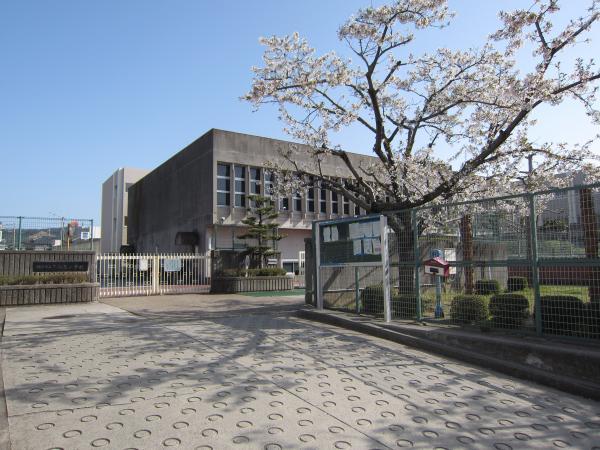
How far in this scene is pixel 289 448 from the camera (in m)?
3.45

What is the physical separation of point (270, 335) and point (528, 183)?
8.15 meters

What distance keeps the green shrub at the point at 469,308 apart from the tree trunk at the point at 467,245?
0.56 feet

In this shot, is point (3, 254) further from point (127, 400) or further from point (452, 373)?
point (452, 373)

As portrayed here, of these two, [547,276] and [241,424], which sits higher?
[547,276]

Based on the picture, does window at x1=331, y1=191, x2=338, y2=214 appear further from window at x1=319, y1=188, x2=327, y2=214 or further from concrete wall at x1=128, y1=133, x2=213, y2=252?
concrete wall at x1=128, y1=133, x2=213, y2=252

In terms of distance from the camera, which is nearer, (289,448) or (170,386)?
(289,448)

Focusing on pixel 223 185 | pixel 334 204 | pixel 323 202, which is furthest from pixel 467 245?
pixel 334 204

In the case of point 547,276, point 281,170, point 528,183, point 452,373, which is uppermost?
point 281,170

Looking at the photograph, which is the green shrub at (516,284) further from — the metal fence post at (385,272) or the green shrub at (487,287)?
the metal fence post at (385,272)

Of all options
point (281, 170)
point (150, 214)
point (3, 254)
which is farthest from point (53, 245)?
point (150, 214)

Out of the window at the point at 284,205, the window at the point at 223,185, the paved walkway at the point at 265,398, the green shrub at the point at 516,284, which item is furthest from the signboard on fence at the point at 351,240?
the window at the point at 284,205

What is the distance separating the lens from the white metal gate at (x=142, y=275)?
17.7 metres

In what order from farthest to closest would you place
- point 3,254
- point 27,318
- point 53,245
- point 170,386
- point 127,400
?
point 53,245, point 3,254, point 27,318, point 170,386, point 127,400

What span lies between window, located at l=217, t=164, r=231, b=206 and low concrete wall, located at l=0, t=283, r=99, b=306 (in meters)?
13.0
